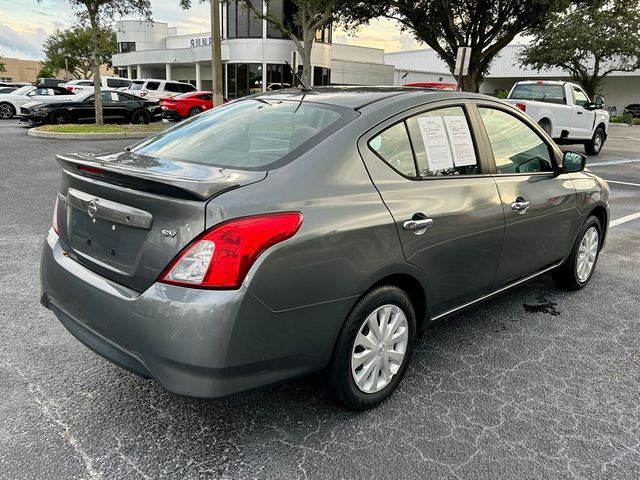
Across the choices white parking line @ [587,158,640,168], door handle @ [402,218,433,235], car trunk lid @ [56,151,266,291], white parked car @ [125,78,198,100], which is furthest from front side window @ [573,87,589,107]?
white parked car @ [125,78,198,100]

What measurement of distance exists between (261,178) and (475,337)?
7.10 feet

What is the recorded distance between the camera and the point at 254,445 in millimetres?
2482

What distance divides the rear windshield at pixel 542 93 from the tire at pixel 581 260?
34.3ft

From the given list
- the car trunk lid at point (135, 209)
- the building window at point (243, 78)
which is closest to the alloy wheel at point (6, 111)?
the building window at point (243, 78)

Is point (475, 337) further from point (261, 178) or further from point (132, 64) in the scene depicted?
point (132, 64)

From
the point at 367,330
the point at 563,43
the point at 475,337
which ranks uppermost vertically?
the point at 563,43

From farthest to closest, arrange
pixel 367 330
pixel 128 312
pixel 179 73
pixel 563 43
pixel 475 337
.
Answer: pixel 179 73, pixel 563 43, pixel 475 337, pixel 367 330, pixel 128 312

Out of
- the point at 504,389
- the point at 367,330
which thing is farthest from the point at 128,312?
the point at 504,389

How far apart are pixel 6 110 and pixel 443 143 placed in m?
26.1

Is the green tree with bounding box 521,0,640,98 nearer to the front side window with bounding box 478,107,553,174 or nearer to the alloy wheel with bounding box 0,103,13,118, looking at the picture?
the alloy wheel with bounding box 0,103,13,118

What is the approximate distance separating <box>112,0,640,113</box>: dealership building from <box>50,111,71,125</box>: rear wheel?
1065 centimetres

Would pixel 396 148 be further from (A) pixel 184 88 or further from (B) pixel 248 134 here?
(A) pixel 184 88

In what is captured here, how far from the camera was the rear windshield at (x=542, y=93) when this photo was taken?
45.5 ft

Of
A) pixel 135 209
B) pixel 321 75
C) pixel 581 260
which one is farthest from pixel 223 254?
pixel 321 75
